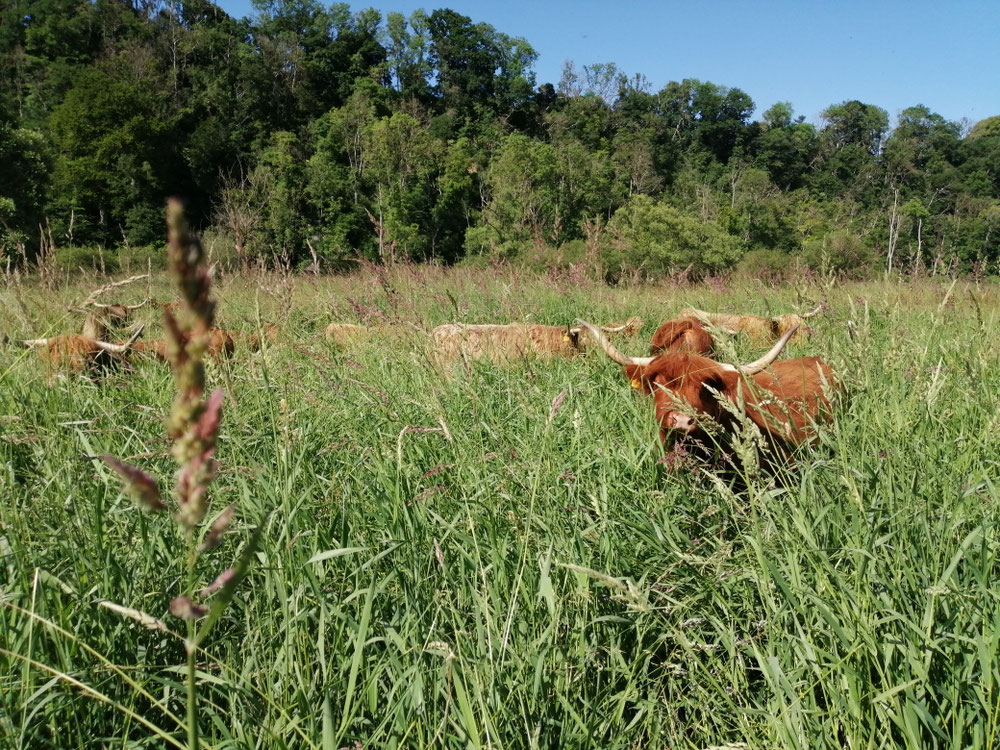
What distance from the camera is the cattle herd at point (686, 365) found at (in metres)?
2.02

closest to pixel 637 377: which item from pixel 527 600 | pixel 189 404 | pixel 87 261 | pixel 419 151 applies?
pixel 527 600

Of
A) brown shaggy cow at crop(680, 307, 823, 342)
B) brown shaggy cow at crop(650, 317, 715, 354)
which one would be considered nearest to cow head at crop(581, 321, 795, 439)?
brown shaggy cow at crop(650, 317, 715, 354)

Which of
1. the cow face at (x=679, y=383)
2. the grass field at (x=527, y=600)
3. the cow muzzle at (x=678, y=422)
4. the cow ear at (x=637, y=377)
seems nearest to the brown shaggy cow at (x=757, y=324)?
the cow ear at (x=637, y=377)

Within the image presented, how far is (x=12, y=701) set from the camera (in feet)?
4.43

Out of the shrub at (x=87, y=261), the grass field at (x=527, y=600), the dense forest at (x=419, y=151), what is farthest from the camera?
the dense forest at (x=419, y=151)

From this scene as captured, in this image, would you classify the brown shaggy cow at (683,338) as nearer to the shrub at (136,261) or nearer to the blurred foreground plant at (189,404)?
the shrub at (136,261)

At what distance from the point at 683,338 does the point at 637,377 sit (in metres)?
1.84

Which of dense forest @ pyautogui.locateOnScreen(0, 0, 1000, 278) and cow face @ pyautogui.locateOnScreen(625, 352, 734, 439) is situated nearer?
cow face @ pyautogui.locateOnScreen(625, 352, 734, 439)

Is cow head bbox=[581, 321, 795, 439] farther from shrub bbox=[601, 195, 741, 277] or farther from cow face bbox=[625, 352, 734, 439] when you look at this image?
shrub bbox=[601, 195, 741, 277]

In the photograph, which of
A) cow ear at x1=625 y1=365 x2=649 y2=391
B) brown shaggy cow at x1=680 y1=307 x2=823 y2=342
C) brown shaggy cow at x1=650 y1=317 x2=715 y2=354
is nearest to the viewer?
cow ear at x1=625 y1=365 x2=649 y2=391

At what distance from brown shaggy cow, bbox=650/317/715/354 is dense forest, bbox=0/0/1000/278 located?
19.6 meters

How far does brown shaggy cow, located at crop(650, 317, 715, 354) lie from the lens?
17.6 ft

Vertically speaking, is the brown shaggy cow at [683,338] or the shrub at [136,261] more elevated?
the shrub at [136,261]

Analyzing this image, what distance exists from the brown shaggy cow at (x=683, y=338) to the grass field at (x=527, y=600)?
2.68 metres
